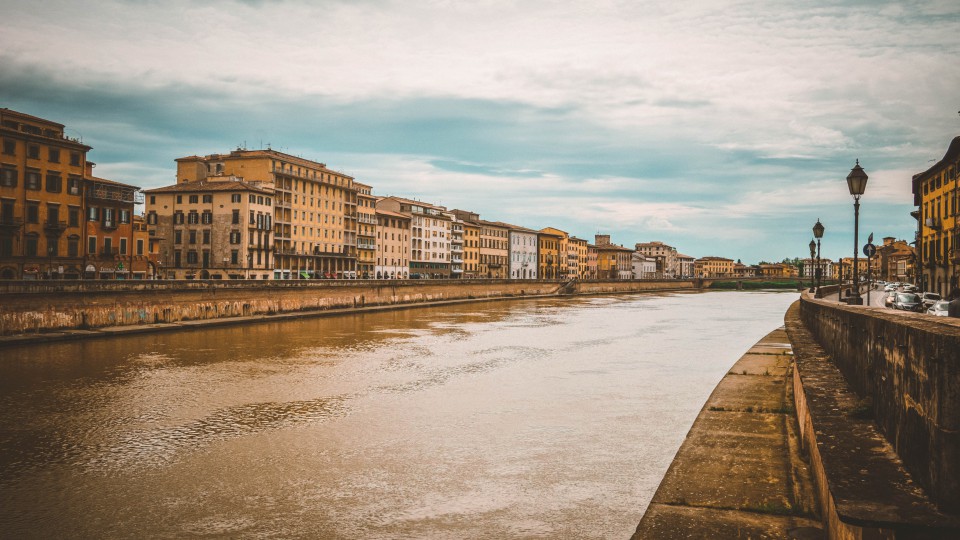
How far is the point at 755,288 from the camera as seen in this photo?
531 ft

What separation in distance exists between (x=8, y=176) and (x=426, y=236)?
69.4 m

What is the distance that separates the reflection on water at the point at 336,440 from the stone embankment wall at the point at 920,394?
3728 mm

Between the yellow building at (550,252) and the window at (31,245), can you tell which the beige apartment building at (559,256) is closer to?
the yellow building at (550,252)

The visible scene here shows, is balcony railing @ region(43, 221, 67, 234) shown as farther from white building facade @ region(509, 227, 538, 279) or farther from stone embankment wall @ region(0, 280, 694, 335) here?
white building facade @ region(509, 227, 538, 279)

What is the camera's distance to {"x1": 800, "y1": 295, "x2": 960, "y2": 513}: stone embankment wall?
11.9 feet

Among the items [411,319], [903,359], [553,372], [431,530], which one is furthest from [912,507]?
[411,319]

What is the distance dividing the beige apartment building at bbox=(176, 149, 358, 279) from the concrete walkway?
7102 centimetres

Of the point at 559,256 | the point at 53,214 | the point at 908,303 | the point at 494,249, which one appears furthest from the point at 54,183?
the point at 559,256

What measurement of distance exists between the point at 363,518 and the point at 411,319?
3893 cm

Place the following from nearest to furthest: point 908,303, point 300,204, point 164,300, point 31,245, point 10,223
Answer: point 908,303 → point 164,300 → point 10,223 → point 31,245 → point 300,204

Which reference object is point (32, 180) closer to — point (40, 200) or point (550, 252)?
point (40, 200)

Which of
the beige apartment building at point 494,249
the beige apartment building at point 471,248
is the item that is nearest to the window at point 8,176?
the beige apartment building at point 471,248

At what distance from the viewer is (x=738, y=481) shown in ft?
26.7

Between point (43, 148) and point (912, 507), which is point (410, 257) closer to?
point (43, 148)
